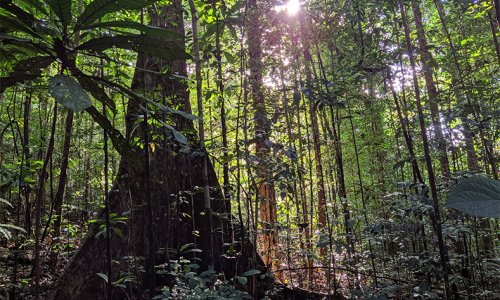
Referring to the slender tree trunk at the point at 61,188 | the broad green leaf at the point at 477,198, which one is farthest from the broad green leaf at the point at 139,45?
the slender tree trunk at the point at 61,188

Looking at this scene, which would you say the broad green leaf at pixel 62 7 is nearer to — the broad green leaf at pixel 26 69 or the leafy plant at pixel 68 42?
the leafy plant at pixel 68 42

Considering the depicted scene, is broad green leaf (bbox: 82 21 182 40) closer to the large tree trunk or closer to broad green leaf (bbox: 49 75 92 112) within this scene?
broad green leaf (bbox: 49 75 92 112)

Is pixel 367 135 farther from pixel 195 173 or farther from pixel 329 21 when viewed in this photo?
pixel 195 173

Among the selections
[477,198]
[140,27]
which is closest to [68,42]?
[140,27]

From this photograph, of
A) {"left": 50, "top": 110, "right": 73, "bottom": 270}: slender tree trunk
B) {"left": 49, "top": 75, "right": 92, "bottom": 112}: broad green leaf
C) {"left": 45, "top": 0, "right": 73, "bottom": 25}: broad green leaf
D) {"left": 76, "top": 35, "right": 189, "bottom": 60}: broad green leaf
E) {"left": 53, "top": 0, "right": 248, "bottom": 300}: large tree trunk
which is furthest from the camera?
{"left": 50, "top": 110, "right": 73, "bottom": 270}: slender tree trunk

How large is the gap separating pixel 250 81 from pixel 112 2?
2641mm

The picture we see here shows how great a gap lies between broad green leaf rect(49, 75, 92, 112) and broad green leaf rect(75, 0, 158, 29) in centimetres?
25

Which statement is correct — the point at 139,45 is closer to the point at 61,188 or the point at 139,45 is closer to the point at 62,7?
the point at 62,7

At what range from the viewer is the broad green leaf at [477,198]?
41 cm

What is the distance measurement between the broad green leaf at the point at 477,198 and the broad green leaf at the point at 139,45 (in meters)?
1.15

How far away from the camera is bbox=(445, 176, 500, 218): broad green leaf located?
0.41m

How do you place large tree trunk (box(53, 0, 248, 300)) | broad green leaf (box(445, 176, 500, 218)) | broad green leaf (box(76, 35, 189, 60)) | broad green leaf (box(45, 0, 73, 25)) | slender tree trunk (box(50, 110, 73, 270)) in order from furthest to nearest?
slender tree trunk (box(50, 110, 73, 270)) < large tree trunk (box(53, 0, 248, 300)) < broad green leaf (box(76, 35, 189, 60)) < broad green leaf (box(45, 0, 73, 25)) < broad green leaf (box(445, 176, 500, 218))

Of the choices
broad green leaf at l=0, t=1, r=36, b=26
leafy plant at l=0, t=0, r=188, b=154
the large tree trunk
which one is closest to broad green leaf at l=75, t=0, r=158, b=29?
leafy plant at l=0, t=0, r=188, b=154

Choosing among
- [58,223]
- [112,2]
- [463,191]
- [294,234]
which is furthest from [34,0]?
[294,234]
